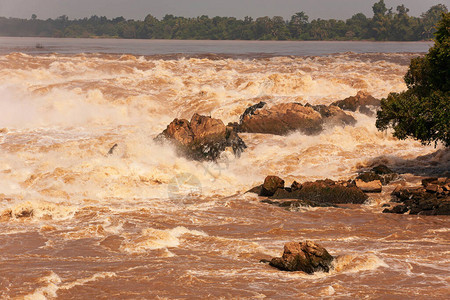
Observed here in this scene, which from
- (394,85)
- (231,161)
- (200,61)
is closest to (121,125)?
(231,161)

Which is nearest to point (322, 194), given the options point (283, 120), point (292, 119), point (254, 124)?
point (292, 119)

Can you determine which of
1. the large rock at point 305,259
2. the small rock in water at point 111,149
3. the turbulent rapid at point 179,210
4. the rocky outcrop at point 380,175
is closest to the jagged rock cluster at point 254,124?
the turbulent rapid at point 179,210

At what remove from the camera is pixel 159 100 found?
35.4m

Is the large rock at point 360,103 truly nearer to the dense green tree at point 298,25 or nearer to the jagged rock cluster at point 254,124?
the jagged rock cluster at point 254,124

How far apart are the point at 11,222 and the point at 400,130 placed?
497 inches

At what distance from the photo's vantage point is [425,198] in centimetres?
1686

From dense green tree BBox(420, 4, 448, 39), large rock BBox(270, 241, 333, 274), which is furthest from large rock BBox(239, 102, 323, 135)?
dense green tree BBox(420, 4, 448, 39)

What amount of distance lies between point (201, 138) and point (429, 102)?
9.04 m

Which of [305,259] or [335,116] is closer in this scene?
[305,259]

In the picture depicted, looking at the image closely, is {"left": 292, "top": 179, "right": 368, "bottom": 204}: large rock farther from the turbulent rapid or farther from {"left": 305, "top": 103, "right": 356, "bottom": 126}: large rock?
{"left": 305, "top": 103, "right": 356, "bottom": 126}: large rock

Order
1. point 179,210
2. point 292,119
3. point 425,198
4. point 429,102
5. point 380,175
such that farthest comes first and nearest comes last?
point 292,119 < point 380,175 < point 429,102 < point 179,210 < point 425,198

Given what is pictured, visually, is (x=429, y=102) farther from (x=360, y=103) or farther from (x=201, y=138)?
(x=360, y=103)

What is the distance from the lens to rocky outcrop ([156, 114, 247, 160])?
23.5m

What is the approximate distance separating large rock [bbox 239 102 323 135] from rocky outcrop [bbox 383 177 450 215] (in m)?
Result: 9.40
